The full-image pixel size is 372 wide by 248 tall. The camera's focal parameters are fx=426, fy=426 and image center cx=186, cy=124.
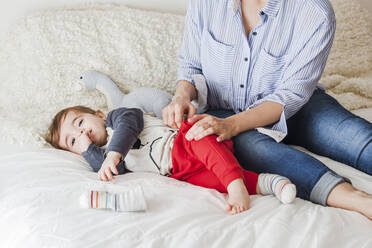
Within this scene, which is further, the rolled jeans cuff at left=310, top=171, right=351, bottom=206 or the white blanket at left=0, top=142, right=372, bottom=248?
the rolled jeans cuff at left=310, top=171, right=351, bottom=206

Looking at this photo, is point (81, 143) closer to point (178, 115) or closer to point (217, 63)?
point (178, 115)

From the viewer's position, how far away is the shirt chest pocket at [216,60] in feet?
4.70

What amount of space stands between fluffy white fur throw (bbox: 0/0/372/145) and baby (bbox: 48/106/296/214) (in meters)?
0.14

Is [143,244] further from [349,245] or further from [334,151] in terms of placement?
[334,151]

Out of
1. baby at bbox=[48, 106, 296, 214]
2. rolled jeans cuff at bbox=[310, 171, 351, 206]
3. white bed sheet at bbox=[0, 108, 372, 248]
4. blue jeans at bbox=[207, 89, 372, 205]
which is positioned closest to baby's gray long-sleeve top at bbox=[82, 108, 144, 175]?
baby at bbox=[48, 106, 296, 214]

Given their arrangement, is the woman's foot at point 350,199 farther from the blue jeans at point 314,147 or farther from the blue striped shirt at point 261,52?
the blue striped shirt at point 261,52

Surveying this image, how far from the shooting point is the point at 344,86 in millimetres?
1835

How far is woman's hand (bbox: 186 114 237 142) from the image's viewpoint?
120 cm

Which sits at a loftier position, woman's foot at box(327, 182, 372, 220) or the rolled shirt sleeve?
the rolled shirt sleeve

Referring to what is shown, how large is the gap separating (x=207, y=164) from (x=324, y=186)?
1.02 feet

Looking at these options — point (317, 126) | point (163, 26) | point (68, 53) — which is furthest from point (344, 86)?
point (68, 53)

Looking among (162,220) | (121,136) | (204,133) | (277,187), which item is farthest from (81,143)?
(277,187)

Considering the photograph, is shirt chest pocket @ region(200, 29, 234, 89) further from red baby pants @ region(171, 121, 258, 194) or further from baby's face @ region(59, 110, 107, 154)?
baby's face @ region(59, 110, 107, 154)

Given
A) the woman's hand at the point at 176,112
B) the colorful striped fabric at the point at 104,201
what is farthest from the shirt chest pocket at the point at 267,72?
the colorful striped fabric at the point at 104,201
